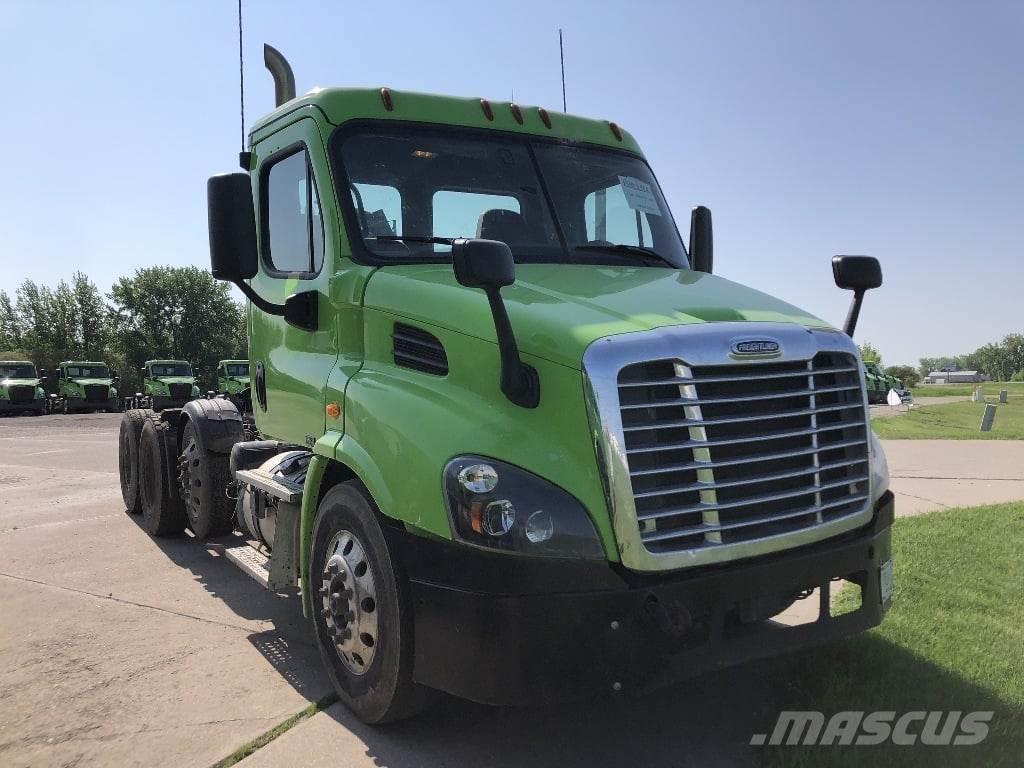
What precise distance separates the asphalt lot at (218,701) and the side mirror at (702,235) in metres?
2.43

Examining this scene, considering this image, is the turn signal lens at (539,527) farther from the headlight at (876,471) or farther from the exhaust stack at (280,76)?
the exhaust stack at (280,76)

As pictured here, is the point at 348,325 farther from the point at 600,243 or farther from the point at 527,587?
the point at 527,587

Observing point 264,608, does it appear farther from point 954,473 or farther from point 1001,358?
point 1001,358

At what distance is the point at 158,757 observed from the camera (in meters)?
3.27

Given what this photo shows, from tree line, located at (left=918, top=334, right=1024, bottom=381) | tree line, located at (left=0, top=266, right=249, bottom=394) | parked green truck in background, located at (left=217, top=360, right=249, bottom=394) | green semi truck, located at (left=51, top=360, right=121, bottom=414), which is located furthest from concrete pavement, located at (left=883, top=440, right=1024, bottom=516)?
tree line, located at (left=918, top=334, right=1024, bottom=381)

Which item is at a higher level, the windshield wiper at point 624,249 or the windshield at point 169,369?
the windshield wiper at point 624,249

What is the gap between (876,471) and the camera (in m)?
3.58

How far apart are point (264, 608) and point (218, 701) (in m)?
1.44

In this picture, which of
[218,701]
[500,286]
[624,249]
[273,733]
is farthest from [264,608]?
[500,286]

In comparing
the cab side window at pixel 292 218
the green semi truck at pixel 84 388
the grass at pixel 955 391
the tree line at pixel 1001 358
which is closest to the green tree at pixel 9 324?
the green semi truck at pixel 84 388

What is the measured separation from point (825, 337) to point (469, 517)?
162 cm

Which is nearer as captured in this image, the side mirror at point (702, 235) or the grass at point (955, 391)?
the side mirror at point (702, 235)

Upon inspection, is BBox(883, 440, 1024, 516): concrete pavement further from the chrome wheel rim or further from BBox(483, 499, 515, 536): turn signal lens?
BBox(483, 499, 515, 536): turn signal lens

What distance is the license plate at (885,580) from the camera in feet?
11.4
